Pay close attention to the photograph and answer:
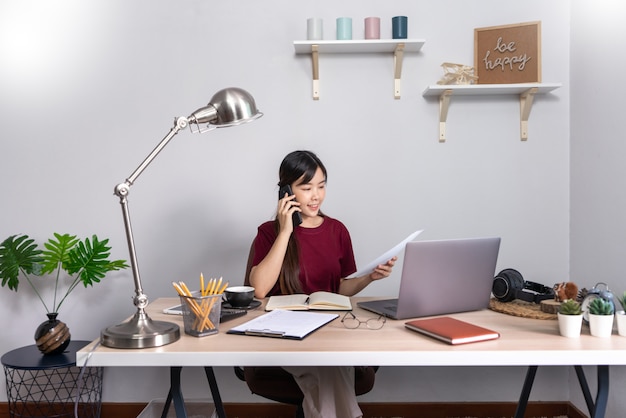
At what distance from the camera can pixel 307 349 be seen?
114cm

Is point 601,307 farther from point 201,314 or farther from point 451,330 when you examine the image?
point 201,314

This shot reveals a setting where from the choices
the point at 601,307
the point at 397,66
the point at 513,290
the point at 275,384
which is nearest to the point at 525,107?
the point at 397,66

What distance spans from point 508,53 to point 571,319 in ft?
4.98

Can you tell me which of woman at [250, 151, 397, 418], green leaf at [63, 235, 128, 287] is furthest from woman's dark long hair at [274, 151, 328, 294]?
green leaf at [63, 235, 128, 287]

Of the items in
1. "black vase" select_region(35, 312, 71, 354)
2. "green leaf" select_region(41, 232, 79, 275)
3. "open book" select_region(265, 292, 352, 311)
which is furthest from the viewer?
"green leaf" select_region(41, 232, 79, 275)

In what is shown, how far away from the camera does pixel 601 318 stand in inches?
47.6

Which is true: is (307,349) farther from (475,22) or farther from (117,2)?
(117,2)

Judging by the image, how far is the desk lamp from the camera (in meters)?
1.18

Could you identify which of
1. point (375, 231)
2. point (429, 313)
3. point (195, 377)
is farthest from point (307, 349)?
point (195, 377)

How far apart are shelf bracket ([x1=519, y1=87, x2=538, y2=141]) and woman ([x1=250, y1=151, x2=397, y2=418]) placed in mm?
970

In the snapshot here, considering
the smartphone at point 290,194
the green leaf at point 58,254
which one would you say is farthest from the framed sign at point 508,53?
the green leaf at point 58,254

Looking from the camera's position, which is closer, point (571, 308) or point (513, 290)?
point (571, 308)

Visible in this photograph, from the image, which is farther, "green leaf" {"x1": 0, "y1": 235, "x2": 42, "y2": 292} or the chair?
"green leaf" {"x1": 0, "y1": 235, "x2": 42, "y2": 292}

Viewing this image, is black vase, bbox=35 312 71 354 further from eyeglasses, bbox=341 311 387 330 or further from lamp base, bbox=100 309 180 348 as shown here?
eyeglasses, bbox=341 311 387 330
